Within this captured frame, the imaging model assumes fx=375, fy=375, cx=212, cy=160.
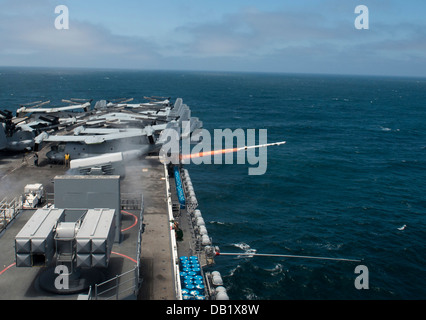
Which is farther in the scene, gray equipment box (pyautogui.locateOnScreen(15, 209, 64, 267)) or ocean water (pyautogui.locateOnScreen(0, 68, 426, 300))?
ocean water (pyautogui.locateOnScreen(0, 68, 426, 300))

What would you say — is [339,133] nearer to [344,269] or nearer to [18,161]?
[344,269]

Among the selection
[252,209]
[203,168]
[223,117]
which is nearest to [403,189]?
[252,209]

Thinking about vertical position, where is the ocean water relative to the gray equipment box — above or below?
below

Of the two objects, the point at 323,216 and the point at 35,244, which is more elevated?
the point at 35,244

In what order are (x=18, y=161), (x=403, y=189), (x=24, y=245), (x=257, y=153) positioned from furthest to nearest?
1. (x=257, y=153)
2. (x=403, y=189)
3. (x=18, y=161)
4. (x=24, y=245)

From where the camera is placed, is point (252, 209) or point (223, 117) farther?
point (223, 117)

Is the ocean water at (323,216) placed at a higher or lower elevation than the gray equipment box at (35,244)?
lower

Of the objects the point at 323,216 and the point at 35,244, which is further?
the point at 323,216

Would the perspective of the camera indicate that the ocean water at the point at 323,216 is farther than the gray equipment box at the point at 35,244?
Yes

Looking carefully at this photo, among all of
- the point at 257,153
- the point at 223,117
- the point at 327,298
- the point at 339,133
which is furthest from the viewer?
the point at 223,117

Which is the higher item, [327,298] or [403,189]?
[403,189]

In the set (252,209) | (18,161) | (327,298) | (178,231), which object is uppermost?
(18,161)
